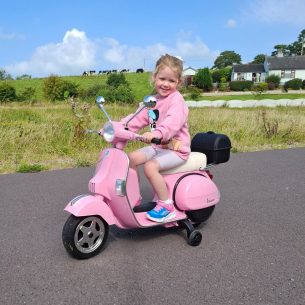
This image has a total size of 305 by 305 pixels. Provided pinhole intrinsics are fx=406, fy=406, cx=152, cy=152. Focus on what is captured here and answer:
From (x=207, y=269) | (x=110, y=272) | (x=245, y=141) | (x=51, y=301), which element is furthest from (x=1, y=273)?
(x=245, y=141)

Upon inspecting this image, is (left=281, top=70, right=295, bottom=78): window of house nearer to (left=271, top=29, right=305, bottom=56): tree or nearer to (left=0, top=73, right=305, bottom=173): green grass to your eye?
(left=271, top=29, right=305, bottom=56): tree

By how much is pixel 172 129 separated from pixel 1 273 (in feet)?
5.56

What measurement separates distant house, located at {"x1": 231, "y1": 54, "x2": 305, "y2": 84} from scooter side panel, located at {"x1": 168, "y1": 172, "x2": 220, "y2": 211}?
7466 centimetres

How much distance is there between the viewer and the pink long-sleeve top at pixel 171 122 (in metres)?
3.31

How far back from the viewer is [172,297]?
2.60 meters

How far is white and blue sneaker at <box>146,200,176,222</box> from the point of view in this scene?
11.3ft

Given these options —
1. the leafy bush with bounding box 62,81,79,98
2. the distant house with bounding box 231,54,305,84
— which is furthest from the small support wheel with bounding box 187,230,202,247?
the distant house with bounding box 231,54,305,84

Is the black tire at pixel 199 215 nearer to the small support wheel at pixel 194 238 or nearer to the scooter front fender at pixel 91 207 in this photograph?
the small support wheel at pixel 194 238

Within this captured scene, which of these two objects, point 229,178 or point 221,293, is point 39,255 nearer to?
point 221,293

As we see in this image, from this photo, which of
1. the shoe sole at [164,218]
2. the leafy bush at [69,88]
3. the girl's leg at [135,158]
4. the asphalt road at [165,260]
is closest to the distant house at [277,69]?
the leafy bush at [69,88]

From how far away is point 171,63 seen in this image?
3498mm

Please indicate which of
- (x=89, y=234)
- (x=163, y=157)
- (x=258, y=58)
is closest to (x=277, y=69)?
(x=258, y=58)

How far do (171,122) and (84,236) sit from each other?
115cm

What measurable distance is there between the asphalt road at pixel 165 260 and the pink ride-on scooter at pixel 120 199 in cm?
17
